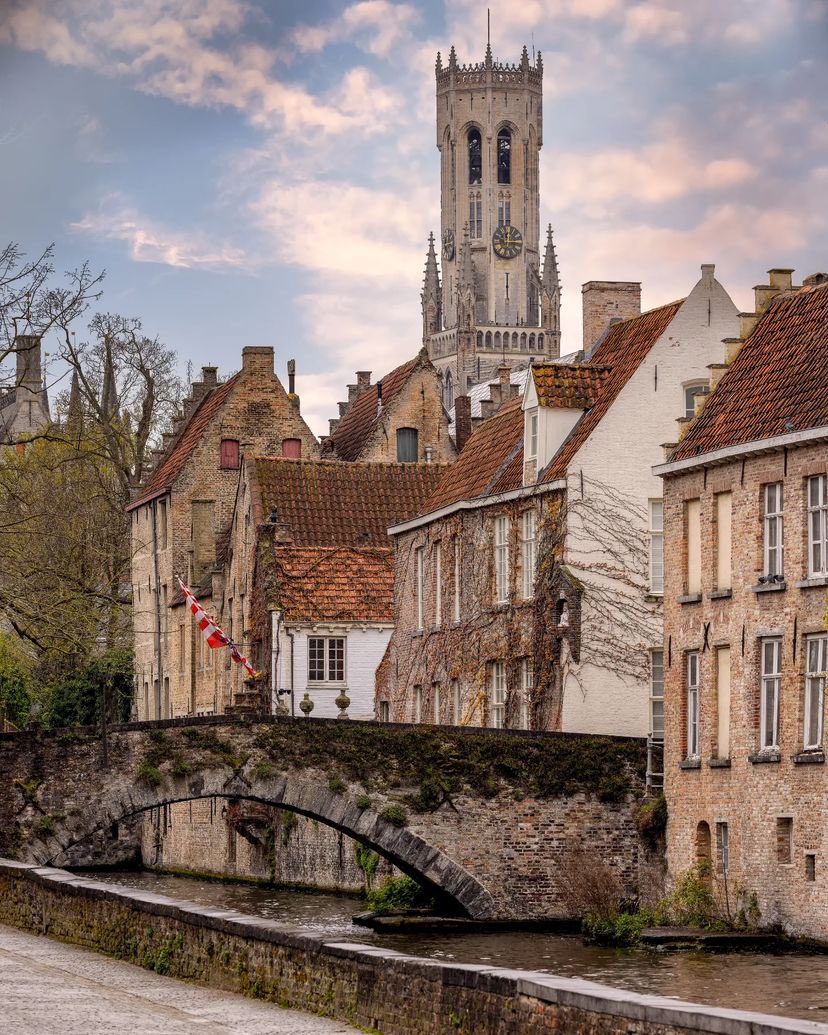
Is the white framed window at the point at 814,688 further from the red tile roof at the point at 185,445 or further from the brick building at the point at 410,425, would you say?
the red tile roof at the point at 185,445

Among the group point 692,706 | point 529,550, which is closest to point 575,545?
point 529,550

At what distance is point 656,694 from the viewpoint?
38.9 meters

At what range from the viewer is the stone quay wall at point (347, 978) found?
45.8ft

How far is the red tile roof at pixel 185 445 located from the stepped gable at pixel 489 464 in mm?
14789

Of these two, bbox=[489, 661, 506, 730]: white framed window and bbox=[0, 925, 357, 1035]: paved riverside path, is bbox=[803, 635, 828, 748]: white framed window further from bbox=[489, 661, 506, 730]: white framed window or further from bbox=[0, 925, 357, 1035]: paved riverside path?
bbox=[0, 925, 357, 1035]: paved riverside path

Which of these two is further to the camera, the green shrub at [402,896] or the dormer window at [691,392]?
the dormer window at [691,392]

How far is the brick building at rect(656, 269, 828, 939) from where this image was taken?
31.1m

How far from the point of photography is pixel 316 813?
36.6m

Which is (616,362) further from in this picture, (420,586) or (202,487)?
(202,487)

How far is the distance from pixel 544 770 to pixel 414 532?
9803mm

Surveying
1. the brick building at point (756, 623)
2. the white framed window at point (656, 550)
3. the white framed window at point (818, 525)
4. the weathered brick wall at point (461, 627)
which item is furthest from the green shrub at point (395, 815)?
the white framed window at point (818, 525)

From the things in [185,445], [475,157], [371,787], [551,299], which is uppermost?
[475,157]

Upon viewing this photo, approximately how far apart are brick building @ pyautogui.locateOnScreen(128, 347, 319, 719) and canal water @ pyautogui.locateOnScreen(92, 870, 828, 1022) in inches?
805

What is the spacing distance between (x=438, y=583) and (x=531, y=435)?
432cm
